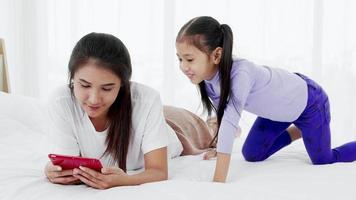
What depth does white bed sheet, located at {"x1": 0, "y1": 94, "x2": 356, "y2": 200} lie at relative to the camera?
1.06 metres

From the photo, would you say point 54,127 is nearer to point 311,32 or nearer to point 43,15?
point 311,32

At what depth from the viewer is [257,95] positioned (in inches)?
61.2

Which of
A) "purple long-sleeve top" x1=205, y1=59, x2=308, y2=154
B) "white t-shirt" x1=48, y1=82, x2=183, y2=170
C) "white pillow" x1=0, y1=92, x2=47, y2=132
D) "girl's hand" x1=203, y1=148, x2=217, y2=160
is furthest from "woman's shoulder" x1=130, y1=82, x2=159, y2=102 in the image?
"white pillow" x1=0, y1=92, x2=47, y2=132

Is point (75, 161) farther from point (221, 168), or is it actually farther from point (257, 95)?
point (257, 95)

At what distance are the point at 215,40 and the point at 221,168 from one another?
1.35 ft

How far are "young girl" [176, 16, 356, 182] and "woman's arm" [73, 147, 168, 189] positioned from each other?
171 millimetres

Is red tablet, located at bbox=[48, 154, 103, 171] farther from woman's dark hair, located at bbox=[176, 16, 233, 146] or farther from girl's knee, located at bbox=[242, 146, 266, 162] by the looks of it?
girl's knee, located at bbox=[242, 146, 266, 162]

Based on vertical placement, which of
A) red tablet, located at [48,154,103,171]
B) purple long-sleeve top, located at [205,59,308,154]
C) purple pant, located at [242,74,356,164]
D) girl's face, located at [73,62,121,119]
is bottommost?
purple pant, located at [242,74,356,164]

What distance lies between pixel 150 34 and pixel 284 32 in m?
0.93

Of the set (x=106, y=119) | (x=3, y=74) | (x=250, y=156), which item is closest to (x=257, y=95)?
(x=250, y=156)

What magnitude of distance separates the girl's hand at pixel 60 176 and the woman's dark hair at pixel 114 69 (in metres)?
0.16

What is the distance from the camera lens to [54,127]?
130 cm

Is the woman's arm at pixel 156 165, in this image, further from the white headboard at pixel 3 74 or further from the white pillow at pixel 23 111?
the white headboard at pixel 3 74

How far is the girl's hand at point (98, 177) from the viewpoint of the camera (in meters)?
1.16
